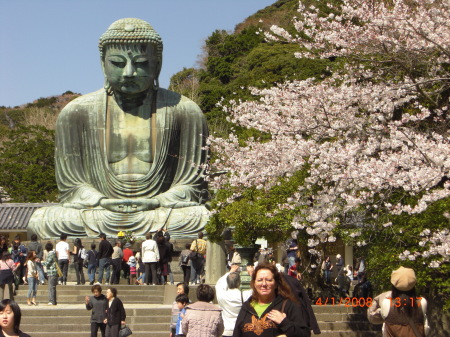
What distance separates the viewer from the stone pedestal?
1736 cm

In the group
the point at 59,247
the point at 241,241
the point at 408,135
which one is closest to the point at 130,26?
the point at 59,247

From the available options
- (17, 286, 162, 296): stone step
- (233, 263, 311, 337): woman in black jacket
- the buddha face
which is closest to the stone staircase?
(17, 286, 162, 296): stone step

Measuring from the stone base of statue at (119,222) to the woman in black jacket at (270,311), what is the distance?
1464 cm

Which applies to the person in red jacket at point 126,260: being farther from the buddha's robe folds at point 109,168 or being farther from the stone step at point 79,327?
the stone step at point 79,327

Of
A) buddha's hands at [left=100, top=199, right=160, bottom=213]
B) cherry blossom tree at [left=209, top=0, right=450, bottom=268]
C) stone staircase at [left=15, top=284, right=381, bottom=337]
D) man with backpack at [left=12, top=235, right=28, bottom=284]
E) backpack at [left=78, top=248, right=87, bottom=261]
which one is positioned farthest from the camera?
buddha's hands at [left=100, top=199, right=160, bottom=213]

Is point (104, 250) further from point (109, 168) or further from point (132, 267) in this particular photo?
point (109, 168)

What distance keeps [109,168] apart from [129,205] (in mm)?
1174

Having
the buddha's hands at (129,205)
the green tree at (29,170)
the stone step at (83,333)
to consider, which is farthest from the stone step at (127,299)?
the green tree at (29,170)

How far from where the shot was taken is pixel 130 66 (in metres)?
21.6

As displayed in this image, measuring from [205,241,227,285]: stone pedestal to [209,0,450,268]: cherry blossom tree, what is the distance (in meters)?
3.79

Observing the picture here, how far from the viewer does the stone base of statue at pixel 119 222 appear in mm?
20969

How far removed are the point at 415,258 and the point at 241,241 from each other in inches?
179

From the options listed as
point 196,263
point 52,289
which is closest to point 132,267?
point 196,263

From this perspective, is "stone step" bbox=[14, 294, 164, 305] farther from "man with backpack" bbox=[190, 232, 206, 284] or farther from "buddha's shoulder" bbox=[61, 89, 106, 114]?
"buddha's shoulder" bbox=[61, 89, 106, 114]
